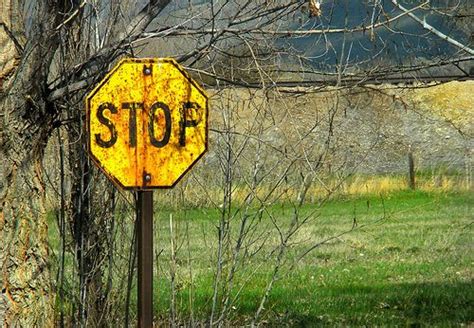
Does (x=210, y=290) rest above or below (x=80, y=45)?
below

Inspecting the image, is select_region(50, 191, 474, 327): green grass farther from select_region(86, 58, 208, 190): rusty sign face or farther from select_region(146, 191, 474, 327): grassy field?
select_region(86, 58, 208, 190): rusty sign face

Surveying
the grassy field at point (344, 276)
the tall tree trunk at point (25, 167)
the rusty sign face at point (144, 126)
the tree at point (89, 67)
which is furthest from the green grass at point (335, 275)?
the rusty sign face at point (144, 126)

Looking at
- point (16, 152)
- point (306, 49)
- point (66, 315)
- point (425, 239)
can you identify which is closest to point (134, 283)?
point (66, 315)

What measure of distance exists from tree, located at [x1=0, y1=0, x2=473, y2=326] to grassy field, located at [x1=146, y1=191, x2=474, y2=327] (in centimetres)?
76

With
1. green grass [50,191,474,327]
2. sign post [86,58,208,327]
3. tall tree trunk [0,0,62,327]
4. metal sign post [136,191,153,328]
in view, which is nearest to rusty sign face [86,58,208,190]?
sign post [86,58,208,327]

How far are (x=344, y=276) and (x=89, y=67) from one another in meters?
6.78

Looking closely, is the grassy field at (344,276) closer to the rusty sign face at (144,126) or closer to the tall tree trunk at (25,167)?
the tall tree trunk at (25,167)

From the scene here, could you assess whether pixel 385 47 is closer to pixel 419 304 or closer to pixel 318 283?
pixel 419 304

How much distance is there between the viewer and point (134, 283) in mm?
8211

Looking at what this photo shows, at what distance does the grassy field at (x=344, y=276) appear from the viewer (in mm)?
9484

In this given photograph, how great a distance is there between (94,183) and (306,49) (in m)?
1.81

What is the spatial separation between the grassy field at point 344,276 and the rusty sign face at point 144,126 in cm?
230

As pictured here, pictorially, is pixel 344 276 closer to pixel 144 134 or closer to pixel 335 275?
pixel 335 275

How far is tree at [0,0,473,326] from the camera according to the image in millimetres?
6980
